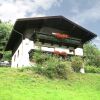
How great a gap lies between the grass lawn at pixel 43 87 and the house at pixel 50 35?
28.3 ft

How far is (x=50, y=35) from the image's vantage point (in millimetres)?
35000

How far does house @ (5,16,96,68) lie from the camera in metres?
34.5

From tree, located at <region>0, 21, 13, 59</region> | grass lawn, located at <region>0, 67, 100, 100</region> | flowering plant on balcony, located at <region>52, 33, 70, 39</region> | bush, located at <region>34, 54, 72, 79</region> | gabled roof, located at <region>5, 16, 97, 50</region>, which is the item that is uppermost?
tree, located at <region>0, 21, 13, 59</region>

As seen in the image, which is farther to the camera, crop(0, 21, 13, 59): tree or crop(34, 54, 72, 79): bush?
crop(0, 21, 13, 59): tree

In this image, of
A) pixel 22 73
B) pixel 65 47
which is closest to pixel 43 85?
pixel 22 73

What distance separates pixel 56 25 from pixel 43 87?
17.4 m

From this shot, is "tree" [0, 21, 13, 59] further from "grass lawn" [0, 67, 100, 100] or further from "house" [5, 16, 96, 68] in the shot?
"grass lawn" [0, 67, 100, 100]

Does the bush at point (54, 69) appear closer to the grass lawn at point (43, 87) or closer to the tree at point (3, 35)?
the grass lawn at point (43, 87)

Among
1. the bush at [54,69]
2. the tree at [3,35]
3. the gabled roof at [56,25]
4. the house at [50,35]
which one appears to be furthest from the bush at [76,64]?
the tree at [3,35]

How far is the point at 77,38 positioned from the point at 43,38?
6.10 m

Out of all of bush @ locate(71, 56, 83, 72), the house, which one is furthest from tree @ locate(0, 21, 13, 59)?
bush @ locate(71, 56, 83, 72)

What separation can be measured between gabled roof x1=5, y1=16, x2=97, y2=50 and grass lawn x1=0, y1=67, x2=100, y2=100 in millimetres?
9969

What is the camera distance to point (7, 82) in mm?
20406

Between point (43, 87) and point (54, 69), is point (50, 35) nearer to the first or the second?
point (54, 69)
